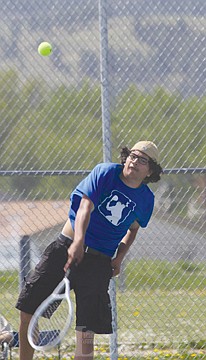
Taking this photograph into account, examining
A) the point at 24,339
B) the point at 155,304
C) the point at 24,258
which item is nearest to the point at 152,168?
the point at 24,339

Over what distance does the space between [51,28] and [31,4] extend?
0.71 feet

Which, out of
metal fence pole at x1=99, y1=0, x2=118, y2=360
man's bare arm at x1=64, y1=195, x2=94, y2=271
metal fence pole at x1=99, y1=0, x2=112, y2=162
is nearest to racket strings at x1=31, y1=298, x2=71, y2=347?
man's bare arm at x1=64, y1=195, x2=94, y2=271

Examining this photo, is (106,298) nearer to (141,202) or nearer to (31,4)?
(141,202)

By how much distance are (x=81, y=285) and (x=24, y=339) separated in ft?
1.63

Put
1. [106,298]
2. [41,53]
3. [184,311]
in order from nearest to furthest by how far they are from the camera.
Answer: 1. [106,298]
2. [41,53]
3. [184,311]

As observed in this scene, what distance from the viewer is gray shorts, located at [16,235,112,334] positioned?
5410mm

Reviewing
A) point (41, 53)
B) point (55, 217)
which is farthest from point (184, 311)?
point (41, 53)

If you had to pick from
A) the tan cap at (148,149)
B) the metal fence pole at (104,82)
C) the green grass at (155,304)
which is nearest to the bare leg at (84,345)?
the tan cap at (148,149)

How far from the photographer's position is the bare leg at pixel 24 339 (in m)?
5.53

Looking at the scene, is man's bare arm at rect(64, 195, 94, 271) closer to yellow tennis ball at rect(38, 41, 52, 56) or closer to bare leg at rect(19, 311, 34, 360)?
bare leg at rect(19, 311, 34, 360)

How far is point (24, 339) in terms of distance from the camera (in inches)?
219

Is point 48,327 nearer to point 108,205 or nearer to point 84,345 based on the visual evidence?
point 84,345

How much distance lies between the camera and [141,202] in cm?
555

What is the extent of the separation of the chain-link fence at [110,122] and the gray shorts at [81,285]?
1102 mm
